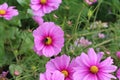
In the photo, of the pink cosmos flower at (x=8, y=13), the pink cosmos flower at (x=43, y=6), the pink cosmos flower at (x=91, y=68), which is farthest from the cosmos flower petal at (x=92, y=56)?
the pink cosmos flower at (x=8, y=13)

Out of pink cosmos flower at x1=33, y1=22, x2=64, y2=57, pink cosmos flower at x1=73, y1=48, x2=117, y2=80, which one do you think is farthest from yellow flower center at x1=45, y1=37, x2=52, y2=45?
pink cosmos flower at x1=73, y1=48, x2=117, y2=80

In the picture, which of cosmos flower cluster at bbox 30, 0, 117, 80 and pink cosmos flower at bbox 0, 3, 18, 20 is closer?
cosmos flower cluster at bbox 30, 0, 117, 80

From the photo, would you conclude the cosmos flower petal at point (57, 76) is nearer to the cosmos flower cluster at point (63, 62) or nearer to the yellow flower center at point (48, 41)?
the cosmos flower cluster at point (63, 62)

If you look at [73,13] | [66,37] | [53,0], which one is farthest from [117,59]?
[73,13]

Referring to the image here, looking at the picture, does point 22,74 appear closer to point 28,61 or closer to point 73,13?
point 28,61

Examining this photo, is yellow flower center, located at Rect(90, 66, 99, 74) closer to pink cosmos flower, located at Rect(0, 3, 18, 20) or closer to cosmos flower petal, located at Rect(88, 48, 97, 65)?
cosmos flower petal, located at Rect(88, 48, 97, 65)
